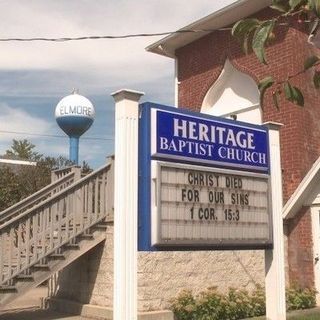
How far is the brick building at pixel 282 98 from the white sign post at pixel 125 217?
21.0 ft

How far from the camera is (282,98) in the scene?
44.1 feet

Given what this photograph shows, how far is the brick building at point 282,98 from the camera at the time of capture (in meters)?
12.4

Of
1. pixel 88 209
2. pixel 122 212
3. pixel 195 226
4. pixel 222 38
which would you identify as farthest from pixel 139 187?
pixel 222 38

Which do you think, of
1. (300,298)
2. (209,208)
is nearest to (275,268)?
(209,208)

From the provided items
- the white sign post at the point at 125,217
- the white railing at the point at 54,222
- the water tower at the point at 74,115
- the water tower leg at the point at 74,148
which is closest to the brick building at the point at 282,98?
the white railing at the point at 54,222

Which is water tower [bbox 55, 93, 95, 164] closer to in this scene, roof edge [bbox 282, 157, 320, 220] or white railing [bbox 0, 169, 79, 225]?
white railing [bbox 0, 169, 79, 225]

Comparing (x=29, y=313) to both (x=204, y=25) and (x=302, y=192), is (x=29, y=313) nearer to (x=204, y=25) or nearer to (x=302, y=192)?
(x=302, y=192)

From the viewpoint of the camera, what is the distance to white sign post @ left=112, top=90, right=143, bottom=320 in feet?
21.1

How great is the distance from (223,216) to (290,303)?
5142mm

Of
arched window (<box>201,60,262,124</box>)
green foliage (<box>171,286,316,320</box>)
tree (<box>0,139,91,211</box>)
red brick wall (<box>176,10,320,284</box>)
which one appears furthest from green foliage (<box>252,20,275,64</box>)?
tree (<box>0,139,91,211</box>)

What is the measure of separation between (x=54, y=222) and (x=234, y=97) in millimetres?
7239

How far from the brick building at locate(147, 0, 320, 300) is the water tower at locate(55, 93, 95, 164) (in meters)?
17.1

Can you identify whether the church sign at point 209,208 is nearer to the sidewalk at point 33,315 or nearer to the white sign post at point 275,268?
the white sign post at point 275,268

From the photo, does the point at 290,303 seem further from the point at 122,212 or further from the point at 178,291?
the point at 122,212
